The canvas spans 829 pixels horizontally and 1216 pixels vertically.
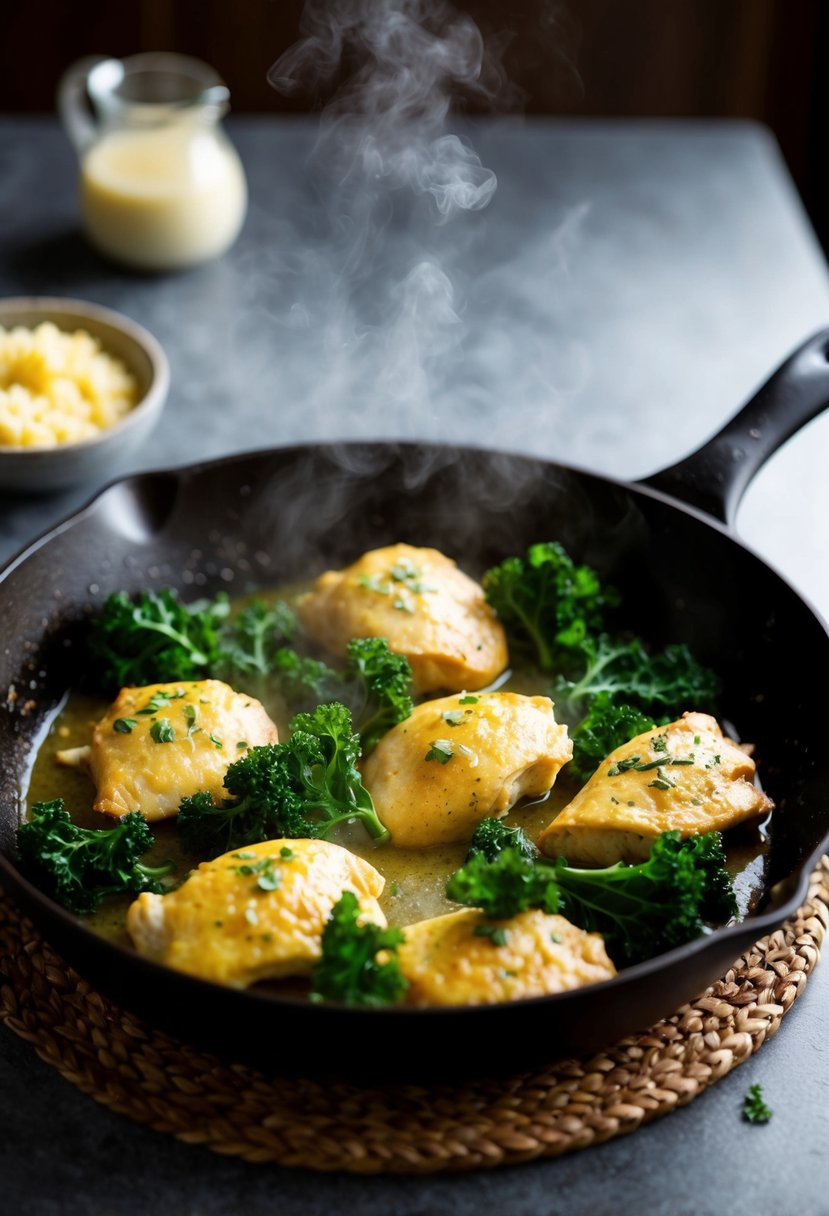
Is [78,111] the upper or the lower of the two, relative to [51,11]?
upper

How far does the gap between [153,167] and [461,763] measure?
2.62m

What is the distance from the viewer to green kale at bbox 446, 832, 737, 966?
6.80 feet

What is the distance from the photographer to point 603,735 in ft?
8.66

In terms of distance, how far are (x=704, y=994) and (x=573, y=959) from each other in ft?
1.13

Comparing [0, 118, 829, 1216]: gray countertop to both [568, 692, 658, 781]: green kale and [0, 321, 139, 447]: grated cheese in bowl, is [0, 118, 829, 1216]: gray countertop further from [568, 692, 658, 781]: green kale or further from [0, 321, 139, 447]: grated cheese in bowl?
[568, 692, 658, 781]: green kale

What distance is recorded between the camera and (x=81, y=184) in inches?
170

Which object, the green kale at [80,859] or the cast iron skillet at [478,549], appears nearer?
the green kale at [80,859]

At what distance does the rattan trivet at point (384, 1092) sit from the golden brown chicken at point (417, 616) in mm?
878

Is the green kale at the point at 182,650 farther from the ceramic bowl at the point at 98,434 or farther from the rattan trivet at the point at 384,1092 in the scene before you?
the rattan trivet at the point at 384,1092

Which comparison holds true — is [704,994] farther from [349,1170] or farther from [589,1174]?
[349,1170]

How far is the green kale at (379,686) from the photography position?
2.65 meters

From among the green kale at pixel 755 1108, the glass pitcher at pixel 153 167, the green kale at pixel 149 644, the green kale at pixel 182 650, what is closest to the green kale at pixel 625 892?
the green kale at pixel 755 1108

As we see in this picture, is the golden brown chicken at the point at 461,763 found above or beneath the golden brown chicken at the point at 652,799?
beneath

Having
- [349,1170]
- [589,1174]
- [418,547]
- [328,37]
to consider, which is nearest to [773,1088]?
[589,1174]
